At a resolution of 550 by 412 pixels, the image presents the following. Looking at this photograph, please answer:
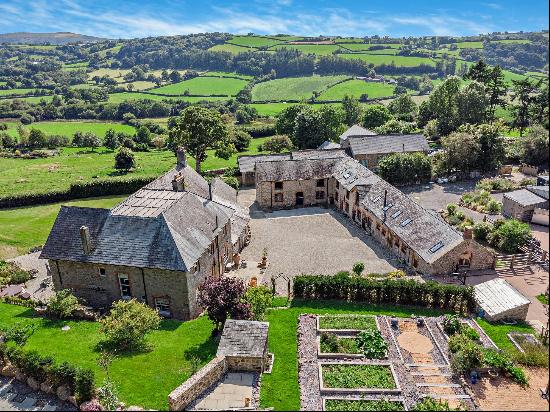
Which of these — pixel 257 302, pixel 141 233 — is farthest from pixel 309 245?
pixel 141 233

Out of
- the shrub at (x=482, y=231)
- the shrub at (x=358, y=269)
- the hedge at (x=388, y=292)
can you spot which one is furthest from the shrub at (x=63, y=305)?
the shrub at (x=482, y=231)

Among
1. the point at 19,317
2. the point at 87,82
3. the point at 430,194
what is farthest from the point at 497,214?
the point at 87,82

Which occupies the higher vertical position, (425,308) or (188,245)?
(188,245)

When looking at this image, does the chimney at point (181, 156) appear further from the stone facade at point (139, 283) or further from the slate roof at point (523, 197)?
the slate roof at point (523, 197)

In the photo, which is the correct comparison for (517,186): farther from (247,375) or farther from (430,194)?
(247,375)

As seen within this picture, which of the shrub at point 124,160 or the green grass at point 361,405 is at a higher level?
the shrub at point 124,160

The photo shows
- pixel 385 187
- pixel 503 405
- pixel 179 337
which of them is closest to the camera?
pixel 503 405
